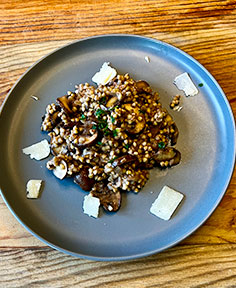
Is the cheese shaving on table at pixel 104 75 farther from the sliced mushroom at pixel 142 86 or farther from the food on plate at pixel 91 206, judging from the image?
the food on plate at pixel 91 206

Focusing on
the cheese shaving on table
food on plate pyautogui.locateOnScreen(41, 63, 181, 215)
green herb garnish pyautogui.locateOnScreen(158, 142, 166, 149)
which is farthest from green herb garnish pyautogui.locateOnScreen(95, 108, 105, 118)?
green herb garnish pyautogui.locateOnScreen(158, 142, 166, 149)

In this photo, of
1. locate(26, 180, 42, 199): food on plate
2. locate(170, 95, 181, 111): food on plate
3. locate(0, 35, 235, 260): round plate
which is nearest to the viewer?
locate(0, 35, 235, 260): round plate

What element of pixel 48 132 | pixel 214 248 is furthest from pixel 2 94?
pixel 214 248

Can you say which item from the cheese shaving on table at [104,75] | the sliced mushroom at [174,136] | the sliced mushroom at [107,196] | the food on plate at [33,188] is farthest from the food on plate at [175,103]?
the food on plate at [33,188]

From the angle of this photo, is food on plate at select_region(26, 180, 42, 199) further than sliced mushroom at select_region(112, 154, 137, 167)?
Yes

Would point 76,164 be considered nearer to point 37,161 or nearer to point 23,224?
point 37,161

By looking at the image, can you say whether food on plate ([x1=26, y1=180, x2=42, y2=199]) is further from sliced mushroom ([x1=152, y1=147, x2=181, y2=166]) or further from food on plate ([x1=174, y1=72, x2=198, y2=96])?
food on plate ([x1=174, y1=72, x2=198, y2=96])

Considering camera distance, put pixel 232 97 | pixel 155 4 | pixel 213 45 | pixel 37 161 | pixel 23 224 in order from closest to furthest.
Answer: pixel 23 224 < pixel 37 161 < pixel 232 97 < pixel 213 45 < pixel 155 4
